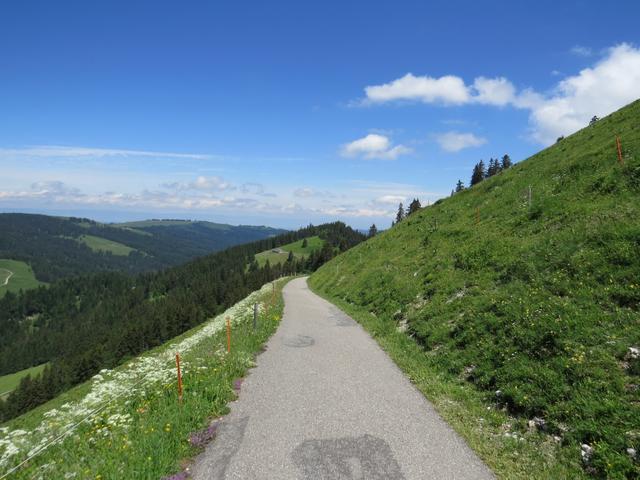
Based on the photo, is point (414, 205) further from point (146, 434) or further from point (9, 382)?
point (9, 382)

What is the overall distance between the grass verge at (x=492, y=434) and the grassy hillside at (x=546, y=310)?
5 cm

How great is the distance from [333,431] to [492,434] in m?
3.77

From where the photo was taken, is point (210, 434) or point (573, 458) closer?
point (573, 458)

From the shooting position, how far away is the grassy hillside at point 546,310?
7750 mm

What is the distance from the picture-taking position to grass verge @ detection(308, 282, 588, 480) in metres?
6.91

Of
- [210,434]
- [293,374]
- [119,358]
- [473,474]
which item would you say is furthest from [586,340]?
[119,358]

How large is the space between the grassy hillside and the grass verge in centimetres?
5

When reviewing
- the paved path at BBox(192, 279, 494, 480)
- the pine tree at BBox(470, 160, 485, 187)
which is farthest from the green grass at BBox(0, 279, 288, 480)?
the pine tree at BBox(470, 160, 485, 187)

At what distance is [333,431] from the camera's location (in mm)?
8344

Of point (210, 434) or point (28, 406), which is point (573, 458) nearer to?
point (210, 434)

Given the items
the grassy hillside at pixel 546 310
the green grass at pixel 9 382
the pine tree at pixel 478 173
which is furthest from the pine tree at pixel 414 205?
the green grass at pixel 9 382

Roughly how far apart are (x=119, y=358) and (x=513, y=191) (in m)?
110

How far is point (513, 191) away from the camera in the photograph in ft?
95.1

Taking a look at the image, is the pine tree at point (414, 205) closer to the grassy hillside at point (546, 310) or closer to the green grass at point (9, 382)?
the grassy hillside at point (546, 310)
